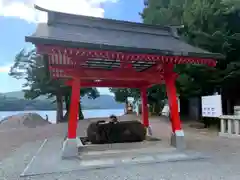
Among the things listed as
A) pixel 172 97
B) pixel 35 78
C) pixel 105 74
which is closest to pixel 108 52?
pixel 105 74

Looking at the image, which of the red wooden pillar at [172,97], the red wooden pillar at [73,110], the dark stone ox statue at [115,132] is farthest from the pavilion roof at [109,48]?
the dark stone ox statue at [115,132]

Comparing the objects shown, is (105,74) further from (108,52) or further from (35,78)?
(35,78)

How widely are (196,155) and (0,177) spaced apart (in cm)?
397

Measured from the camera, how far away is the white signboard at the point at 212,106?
26.0 feet

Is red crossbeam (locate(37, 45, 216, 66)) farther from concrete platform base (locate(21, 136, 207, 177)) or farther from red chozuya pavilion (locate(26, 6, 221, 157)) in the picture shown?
concrete platform base (locate(21, 136, 207, 177))

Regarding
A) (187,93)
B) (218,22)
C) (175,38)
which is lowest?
(187,93)

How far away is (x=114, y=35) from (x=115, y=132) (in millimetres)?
2597

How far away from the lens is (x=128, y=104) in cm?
2272

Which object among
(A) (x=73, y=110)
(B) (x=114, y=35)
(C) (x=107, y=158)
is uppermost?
(B) (x=114, y=35)

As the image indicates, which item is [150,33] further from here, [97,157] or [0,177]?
[0,177]

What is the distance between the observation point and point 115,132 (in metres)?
6.20

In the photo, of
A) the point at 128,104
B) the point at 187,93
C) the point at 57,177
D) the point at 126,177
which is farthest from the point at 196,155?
the point at 128,104

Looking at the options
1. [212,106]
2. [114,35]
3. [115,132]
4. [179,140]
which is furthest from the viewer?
[212,106]

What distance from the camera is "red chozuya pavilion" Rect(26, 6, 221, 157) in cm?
438
